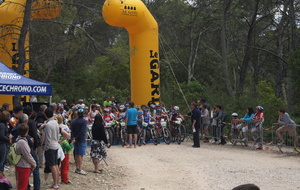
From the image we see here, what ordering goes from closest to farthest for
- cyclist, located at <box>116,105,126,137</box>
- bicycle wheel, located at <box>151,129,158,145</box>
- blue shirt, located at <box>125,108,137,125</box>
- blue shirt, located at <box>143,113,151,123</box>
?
blue shirt, located at <box>125,108,137,125</box>
cyclist, located at <box>116,105,126,137</box>
blue shirt, located at <box>143,113,151,123</box>
bicycle wheel, located at <box>151,129,158,145</box>

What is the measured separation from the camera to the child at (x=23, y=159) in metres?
7.93

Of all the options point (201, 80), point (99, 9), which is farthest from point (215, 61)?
point (99, 9)

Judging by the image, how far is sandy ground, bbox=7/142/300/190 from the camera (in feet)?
34.8

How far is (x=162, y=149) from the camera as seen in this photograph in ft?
53.5

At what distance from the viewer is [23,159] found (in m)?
8.02

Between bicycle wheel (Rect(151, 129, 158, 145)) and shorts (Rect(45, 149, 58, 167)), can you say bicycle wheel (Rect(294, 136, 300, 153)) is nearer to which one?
bicycle wheel (Rect(151, 129, 158, 145))

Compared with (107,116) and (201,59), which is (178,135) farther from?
(201,59)

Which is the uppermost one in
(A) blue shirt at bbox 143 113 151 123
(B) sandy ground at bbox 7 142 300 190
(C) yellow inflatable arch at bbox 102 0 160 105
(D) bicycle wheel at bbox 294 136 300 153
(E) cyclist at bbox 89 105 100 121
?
(C) yellow inflatable arch at bbox 102 0 160 105

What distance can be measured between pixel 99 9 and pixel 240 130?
7581 millimetres

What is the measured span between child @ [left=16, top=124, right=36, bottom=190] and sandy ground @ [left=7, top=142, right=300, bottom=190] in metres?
1.43

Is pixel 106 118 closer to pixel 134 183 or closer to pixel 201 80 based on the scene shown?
pixel 134 183

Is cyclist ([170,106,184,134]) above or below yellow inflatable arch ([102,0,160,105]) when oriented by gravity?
below

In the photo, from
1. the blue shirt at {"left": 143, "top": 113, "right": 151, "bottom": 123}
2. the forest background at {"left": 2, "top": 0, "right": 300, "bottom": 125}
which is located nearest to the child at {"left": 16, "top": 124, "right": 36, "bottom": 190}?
the blue shirt at {"left": 143, "top": 113, "right": 151, "bottom": 123}

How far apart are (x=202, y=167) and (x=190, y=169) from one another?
1.64 ft
